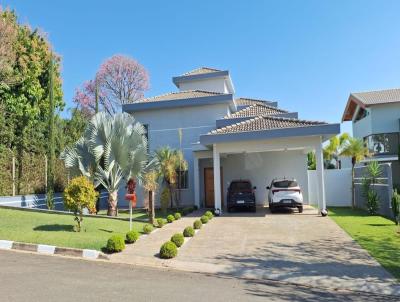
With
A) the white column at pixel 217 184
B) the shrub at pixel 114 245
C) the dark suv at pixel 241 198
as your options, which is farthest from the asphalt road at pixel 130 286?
the dark suv at pixel 241 198

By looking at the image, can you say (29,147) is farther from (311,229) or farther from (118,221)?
(311,229)

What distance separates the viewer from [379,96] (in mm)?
28453

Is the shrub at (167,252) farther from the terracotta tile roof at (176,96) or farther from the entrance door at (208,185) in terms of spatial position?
the terracotta tile roof at (176,96)

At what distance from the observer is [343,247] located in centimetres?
963

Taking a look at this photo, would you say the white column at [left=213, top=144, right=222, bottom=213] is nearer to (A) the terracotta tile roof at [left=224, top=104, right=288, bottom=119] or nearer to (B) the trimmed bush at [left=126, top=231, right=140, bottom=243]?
(A) the terracotta tile roof at [left=224, top=104, right=288, bottom=119]

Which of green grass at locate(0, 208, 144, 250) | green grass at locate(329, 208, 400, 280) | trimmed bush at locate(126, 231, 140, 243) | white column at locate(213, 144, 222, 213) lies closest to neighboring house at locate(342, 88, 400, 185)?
green grass at locate(329, 208, 400, 280)

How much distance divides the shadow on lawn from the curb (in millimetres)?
1535

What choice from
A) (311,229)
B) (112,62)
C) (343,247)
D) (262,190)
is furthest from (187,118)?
(112,62)

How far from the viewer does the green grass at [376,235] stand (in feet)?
27.3

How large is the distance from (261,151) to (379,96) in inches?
625

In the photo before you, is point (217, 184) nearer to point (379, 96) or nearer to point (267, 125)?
point (267, 125)

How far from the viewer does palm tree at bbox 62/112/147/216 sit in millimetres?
16031

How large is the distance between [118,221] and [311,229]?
23.0ft

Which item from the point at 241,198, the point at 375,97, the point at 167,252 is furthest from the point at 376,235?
the point at 375,97
